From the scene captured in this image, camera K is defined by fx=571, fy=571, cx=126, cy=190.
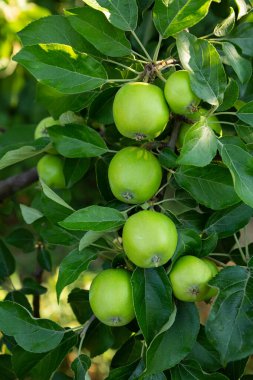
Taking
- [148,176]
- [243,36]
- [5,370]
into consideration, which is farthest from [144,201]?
[5,370]

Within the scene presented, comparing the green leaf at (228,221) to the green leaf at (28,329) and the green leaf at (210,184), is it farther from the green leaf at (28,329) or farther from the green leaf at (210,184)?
the green leaf at (28,329)

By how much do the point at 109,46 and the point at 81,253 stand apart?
1.02 feet

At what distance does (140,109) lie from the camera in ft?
2.47

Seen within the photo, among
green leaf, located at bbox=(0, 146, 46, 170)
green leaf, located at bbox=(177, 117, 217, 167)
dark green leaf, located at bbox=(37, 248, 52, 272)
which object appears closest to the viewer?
green leaf, located at bbox=(177, 117, 217, 167)

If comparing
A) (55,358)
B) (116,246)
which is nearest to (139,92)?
(116,246)

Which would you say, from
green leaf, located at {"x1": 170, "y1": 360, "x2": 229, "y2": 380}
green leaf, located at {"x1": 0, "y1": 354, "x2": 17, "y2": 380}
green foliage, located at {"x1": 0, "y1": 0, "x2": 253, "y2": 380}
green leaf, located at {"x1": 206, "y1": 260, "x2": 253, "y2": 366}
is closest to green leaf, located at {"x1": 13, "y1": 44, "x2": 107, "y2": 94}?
green foliage, located at {"x1": 0, "y1": 0, "x2": 253, "y2": 380}

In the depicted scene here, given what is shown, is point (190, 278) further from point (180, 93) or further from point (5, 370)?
point (5, 370)

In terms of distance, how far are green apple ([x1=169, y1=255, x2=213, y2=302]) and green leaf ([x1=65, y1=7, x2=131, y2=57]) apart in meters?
0.32

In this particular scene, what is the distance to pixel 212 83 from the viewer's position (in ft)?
2.55

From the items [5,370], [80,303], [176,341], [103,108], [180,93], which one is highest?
[180,93]

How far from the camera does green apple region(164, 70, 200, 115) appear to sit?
77 centimetres

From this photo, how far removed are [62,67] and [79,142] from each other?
0.14 metres

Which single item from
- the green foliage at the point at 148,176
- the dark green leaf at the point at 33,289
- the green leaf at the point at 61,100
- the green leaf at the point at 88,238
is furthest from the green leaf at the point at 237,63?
the dark green leaf at the point at 33,289

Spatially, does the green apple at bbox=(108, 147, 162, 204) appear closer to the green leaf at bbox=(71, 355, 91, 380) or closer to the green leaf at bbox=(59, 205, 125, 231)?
the green leaf at bbox=(59, 205, 125, 231)
